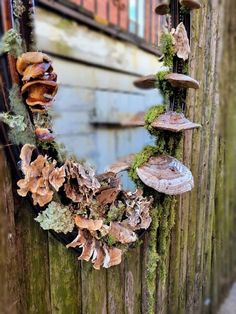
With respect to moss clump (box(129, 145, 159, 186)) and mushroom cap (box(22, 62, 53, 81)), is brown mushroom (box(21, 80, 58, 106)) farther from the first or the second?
moss clump (box(129, 145, 159, 186))

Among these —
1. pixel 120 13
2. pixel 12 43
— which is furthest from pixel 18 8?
pixel 120 13

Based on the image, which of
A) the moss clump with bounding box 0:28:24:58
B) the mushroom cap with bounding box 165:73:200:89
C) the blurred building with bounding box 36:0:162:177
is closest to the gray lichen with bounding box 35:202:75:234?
the moss clump with bounding box 0:28:24:58

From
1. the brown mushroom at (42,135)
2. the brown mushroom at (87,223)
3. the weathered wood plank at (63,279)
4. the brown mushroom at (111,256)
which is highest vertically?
the brown mushroom at (42,135)

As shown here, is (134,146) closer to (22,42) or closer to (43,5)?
(43,5)

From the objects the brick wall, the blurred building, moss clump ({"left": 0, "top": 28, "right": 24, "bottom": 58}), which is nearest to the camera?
moss clump ({"left": 0, "top": 28, "right": 24, "bottom": 58})

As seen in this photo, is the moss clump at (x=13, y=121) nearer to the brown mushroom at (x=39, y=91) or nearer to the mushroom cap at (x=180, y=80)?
the brown mushroom at (x=39, y=91)

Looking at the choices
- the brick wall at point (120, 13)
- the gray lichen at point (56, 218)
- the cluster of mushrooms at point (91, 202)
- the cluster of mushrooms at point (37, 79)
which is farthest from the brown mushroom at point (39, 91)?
the brick wall at point (120, 13)
